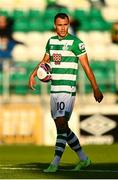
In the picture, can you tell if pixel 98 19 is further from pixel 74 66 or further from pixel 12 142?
pixel 74 66

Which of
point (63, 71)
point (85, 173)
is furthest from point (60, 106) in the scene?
point (85, 173)

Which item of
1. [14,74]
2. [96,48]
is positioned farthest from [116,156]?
[96,48]

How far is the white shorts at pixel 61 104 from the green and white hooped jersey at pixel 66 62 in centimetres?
5

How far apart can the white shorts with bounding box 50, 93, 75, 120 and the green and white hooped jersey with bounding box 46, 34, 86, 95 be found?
50 mm

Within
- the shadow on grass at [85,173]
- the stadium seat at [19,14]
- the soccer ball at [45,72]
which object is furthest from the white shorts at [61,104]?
the stadium seat at [19,14]

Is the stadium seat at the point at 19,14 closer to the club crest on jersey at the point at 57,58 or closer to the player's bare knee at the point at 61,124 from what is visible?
the club crest on jersey at the point at 57,58

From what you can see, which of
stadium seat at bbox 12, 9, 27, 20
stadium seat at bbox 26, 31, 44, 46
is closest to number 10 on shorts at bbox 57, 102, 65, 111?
stadium seat at bbox 26, 31, 44, 46

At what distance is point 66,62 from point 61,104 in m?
0.41

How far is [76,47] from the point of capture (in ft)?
21.3

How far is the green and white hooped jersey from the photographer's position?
21.3 ft

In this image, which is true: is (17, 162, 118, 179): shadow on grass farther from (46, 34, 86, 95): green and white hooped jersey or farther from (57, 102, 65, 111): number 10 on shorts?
(46, 34, 86, 95): green and white hooped jersey

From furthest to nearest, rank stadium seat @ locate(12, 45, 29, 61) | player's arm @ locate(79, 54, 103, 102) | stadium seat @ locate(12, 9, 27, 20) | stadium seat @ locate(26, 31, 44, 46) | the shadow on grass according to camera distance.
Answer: stadium seat @ locate(12, 9, 27, 20) < stadium seat @ locate(26, 31, 44, 46) < stadium seat @ locate(12, 45, 29, 61) < player's arm @ locate(79, 54, 103, 102) < the shadow on grass

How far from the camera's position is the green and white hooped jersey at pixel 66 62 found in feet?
21.3

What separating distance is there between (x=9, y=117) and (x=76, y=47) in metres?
7.87
